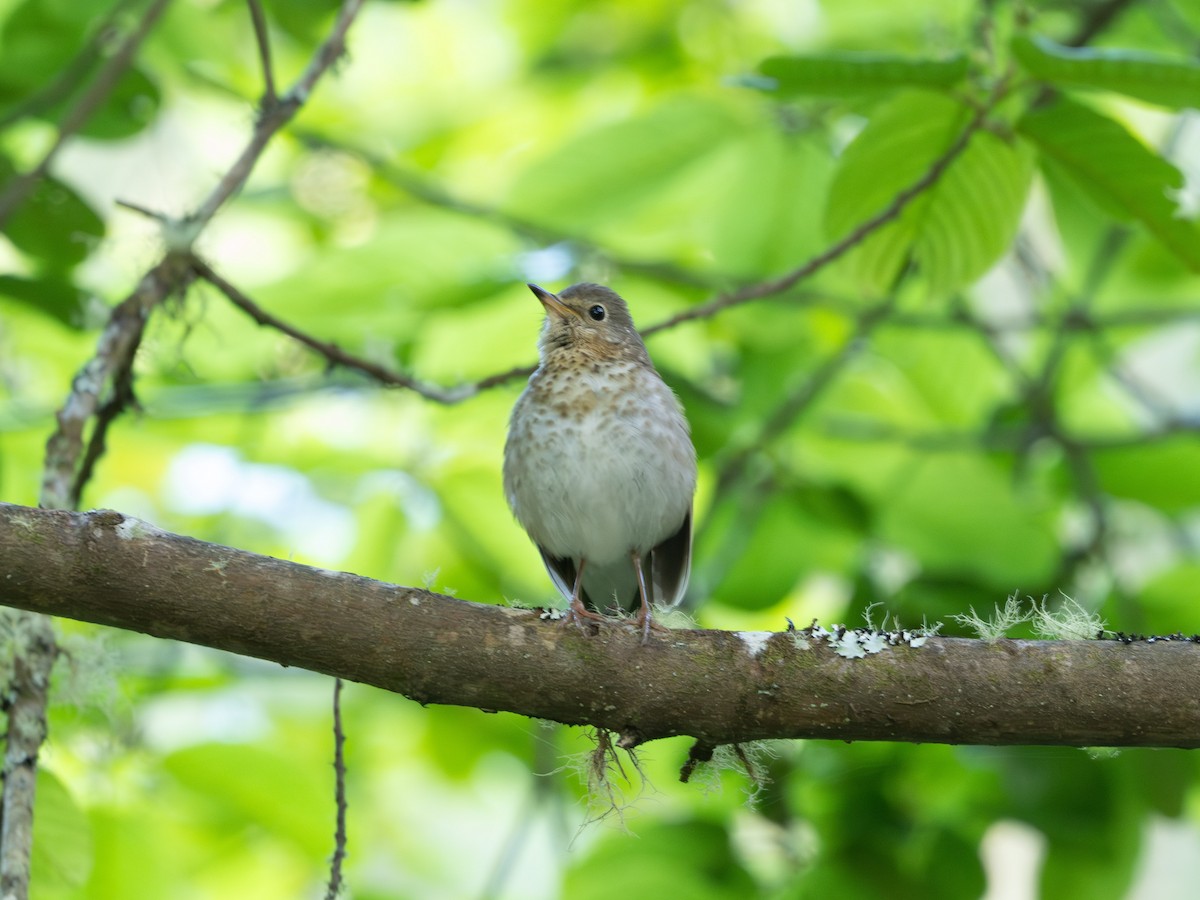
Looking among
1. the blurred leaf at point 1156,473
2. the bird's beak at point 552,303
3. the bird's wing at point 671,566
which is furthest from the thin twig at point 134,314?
the blurred leaf at point 1156,473

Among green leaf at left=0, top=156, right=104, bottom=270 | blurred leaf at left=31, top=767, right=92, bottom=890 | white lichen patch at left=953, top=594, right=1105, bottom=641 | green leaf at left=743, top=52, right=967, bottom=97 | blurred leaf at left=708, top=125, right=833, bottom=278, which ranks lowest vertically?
blurred leaf at left=31, top=767, right=92, bottom=890

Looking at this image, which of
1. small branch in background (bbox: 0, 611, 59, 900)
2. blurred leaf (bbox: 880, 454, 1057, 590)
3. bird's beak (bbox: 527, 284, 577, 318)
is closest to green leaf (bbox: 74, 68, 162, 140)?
bird's beak (bbox: 527, 284, 577, 318)

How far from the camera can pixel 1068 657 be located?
2.11 metres

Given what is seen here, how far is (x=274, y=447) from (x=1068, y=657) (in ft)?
8.46

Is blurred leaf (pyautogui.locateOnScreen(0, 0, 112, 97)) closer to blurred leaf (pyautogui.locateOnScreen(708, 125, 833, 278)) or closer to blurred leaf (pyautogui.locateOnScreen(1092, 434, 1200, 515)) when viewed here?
blurred leaf (pyautogui.locateOnScreen(708, 125, 833, 278))

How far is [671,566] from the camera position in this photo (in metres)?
3.93

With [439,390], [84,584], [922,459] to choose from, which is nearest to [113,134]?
[439,390]

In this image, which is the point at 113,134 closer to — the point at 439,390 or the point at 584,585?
the point at 439,390

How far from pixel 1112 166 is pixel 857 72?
→ 62 cm

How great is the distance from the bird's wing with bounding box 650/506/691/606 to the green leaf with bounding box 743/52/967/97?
1.67m

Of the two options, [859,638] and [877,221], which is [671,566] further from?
[859,638]

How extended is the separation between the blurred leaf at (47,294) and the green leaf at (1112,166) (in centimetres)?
231

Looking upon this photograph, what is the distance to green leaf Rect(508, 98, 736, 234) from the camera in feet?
11.1

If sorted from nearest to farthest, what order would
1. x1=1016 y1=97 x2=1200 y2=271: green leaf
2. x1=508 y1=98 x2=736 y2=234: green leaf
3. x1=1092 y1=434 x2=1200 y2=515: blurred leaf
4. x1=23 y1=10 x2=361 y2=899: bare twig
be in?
x1=23 y1=10 x2=361 y2=899: bare twig < x1=1016 y1=97 x2=1200 y2=271: green leaf < x1=508 y1=98 x2=736 y2=234: green leaf < x1=1092 y1=434 x2=1200 y2=515: blurred leaf
